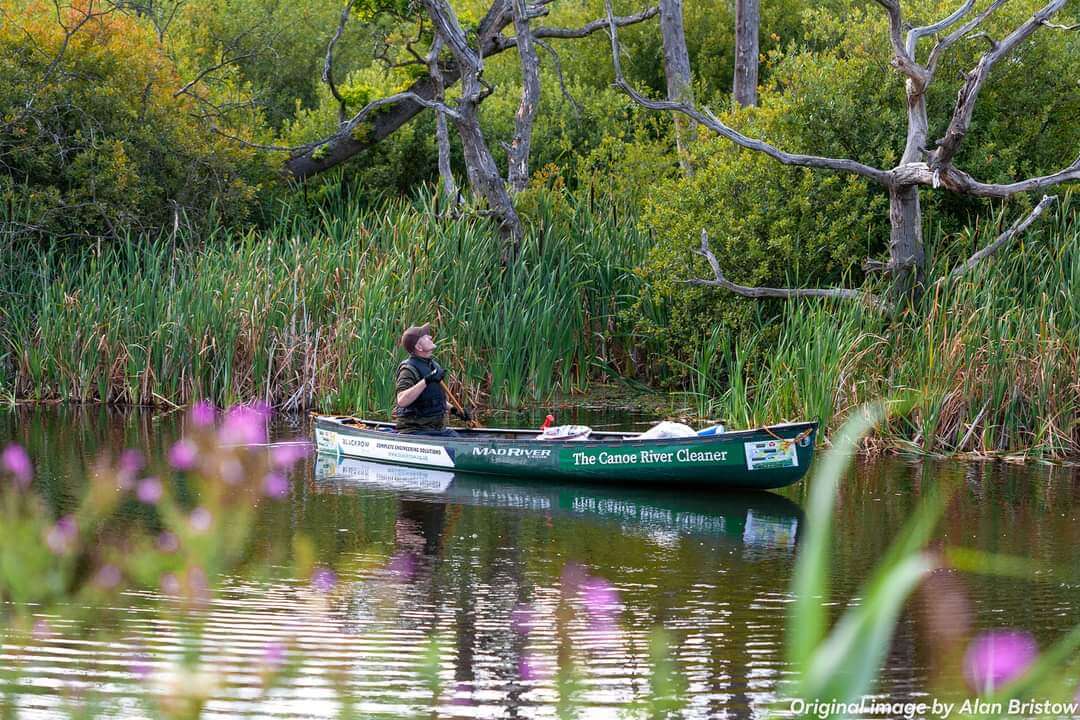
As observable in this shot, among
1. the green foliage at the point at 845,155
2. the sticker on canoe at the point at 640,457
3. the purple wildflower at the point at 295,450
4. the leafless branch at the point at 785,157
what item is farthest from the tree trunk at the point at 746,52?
the sticker on canoe at the point at 640,457

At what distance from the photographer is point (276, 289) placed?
1688 centimetres

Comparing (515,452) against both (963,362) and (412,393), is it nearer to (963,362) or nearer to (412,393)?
(412,393)

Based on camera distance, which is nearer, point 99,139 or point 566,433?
point 566,433

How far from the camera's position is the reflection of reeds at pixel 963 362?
12.8 meters

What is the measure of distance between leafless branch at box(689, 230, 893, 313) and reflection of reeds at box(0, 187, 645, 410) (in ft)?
7.44

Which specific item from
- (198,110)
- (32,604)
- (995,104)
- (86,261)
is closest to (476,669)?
(32,604)

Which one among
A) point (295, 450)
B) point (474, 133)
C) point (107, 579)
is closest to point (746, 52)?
point (474, 133)

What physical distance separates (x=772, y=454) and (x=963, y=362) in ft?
9.19

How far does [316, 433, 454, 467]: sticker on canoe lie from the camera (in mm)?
13047

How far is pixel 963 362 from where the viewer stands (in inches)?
515

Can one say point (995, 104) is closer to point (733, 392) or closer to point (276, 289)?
point (733, 392)

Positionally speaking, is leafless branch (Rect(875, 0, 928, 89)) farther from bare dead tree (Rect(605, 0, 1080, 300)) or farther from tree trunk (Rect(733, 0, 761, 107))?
tree trunk (Rect(733, 0, 761, 107))

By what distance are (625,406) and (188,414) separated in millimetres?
5084

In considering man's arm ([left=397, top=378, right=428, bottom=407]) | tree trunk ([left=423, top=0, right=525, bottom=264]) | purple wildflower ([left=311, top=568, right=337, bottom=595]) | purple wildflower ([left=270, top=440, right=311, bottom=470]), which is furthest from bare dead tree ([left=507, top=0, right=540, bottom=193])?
purple wildflower ([left=311, top=568, right=337, bottom=595])
